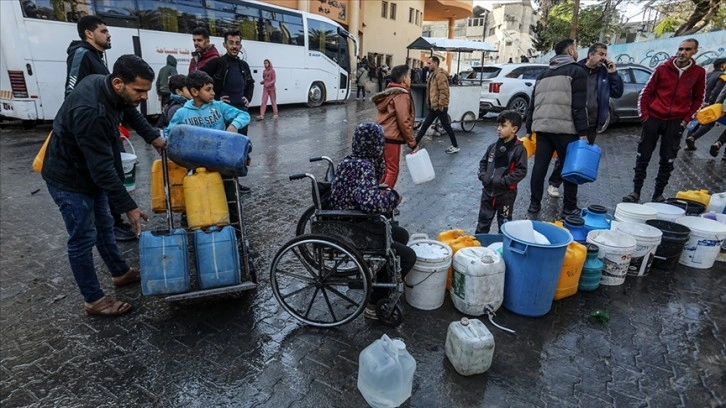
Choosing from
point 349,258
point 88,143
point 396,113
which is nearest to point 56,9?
point 396,113

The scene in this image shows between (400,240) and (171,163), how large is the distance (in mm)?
1928

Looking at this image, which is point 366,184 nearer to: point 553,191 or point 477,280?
point 477,280

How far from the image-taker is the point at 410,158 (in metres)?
4.28

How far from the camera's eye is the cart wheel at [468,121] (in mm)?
11266

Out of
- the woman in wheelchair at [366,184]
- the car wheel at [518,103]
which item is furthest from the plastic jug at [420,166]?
the car wheel at [518,103]

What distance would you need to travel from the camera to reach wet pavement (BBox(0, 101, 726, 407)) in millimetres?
2461

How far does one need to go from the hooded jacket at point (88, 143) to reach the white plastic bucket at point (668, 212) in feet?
15.4

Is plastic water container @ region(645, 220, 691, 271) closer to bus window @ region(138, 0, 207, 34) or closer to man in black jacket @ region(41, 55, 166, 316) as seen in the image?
man in black jacket @ region(41, 55, 166, 316)

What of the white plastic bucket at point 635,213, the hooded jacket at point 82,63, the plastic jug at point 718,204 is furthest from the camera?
the plastic jug at point 718,204

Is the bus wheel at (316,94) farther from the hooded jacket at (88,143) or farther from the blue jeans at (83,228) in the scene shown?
the hooded jacket at (88,143)

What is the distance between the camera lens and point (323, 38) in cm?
1633

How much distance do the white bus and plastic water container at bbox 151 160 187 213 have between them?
8398mm

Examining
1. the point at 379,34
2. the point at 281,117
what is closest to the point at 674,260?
the point at 281,117

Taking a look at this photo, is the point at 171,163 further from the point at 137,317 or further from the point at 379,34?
the point at 379,34
